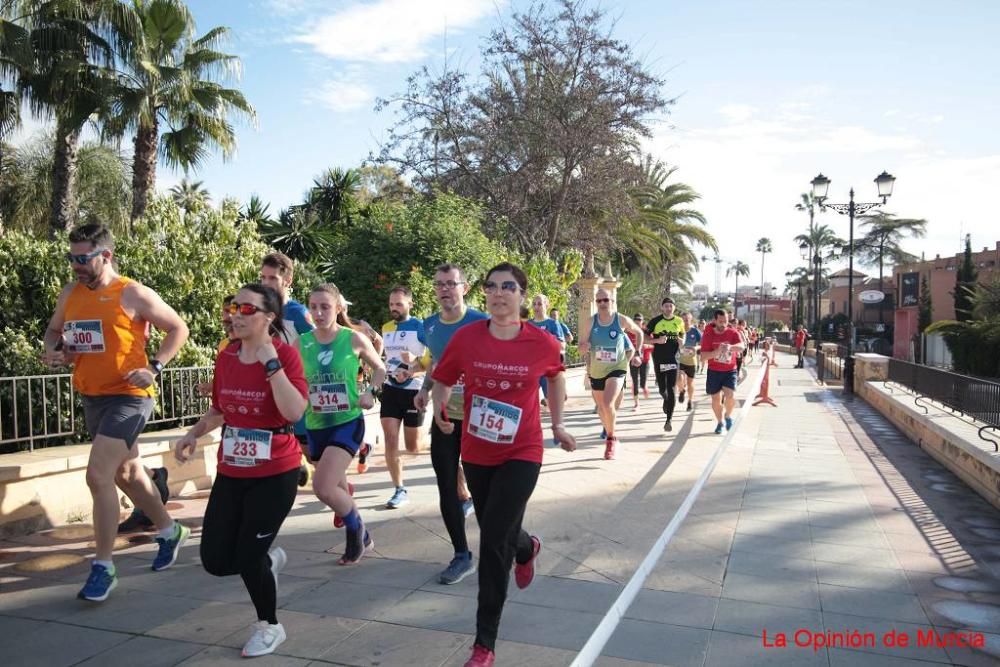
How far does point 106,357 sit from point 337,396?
131 cm

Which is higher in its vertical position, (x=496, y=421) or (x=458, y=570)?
(x=496, y=421)

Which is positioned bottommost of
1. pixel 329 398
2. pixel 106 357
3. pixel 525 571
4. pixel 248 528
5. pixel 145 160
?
pixel 525 571

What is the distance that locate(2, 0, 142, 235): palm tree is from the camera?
15633 mm

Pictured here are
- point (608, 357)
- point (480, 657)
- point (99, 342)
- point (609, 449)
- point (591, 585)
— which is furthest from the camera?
point (608, 357)

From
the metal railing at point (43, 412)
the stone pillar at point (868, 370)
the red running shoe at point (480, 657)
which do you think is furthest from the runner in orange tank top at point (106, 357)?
the stone pillar at point (868, 370)

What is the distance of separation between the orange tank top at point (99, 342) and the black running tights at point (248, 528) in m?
1.24

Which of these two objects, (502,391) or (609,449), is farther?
(609,449)

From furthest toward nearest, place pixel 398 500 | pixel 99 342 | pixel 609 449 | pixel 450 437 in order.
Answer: pixel 609 449 → pixel 398 500 → pixel 450 437 → pixel 99 342

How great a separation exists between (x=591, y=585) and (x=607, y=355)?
4729 mm

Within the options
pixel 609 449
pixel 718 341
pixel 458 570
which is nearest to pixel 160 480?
pixel 458 570

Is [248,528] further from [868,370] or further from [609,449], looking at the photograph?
[868,370]

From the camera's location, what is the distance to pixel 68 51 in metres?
15.8

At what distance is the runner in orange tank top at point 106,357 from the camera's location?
14.1 feet

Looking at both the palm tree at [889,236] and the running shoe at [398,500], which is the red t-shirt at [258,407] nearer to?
the running shoe at [398,500]
